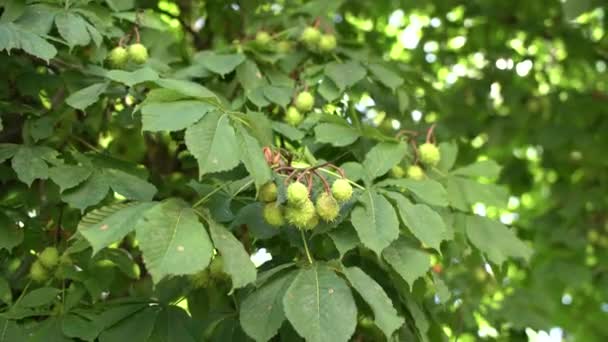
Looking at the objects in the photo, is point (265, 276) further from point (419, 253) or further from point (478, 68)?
point (478, 68)

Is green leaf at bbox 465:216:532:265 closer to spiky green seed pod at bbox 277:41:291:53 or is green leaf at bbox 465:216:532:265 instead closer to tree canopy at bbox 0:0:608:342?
A: tree canopy at bbox 0:0:608:342

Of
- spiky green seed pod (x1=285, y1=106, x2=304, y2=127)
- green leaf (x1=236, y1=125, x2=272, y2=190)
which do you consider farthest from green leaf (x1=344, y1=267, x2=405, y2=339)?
spiky green seed pod (x1=285, y1=106, x2=304, y2=127)

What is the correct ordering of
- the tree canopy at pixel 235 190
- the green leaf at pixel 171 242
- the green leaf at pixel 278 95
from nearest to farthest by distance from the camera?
the green leaf at pixel 171 242, the tree canopy at pixel 235 190, the green leaf at pixel 278 95

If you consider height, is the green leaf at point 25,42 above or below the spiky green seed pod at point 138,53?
above

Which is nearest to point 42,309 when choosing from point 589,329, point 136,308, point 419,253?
point 136,308

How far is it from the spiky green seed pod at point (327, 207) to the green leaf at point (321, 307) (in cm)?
16

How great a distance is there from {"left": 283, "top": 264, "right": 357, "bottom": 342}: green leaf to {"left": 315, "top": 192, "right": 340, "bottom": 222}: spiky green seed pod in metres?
0.16

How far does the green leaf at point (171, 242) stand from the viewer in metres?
1.73

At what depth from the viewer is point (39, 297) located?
2361 mm

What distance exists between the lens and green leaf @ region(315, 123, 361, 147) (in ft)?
8.39

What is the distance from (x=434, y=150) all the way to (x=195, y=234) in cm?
123

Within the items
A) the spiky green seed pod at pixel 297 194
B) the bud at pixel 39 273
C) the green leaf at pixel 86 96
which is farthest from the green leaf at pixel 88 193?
the spiky green seed pod at pixel 297 194

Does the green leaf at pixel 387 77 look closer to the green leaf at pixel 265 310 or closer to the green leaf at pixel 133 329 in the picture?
the green leaf at pixel 265 310

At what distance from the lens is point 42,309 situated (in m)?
2.43
